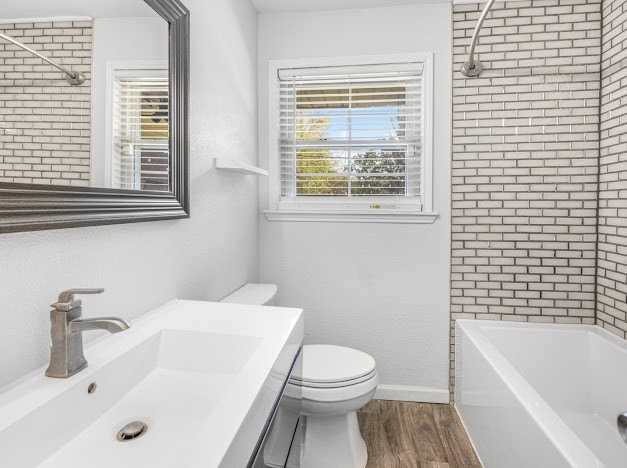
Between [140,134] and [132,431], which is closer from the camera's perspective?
[132,431]

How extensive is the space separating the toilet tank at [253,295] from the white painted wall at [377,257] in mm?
410

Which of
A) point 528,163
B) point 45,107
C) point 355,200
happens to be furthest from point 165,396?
point 528,163

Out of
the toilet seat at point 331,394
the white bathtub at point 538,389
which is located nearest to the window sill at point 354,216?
the white bathtub at point 538,389

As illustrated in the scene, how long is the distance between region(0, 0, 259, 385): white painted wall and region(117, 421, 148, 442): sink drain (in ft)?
0.90

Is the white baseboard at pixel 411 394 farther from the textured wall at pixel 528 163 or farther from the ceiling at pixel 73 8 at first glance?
the ceiling at pixel 73 8

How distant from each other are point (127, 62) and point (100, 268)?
62 cm

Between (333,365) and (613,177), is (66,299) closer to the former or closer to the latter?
(333,365)

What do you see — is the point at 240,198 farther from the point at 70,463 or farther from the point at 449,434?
the point at 449,434

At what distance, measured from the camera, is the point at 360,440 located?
2.01m

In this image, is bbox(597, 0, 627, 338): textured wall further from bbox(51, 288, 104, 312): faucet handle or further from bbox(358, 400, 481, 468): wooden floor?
bbox(51, 288, 104, 312): faucet handle

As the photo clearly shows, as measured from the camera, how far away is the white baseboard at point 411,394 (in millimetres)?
2502

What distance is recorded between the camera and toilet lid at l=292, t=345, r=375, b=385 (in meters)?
1.81

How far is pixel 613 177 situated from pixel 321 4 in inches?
80.6

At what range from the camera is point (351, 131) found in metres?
2.61
